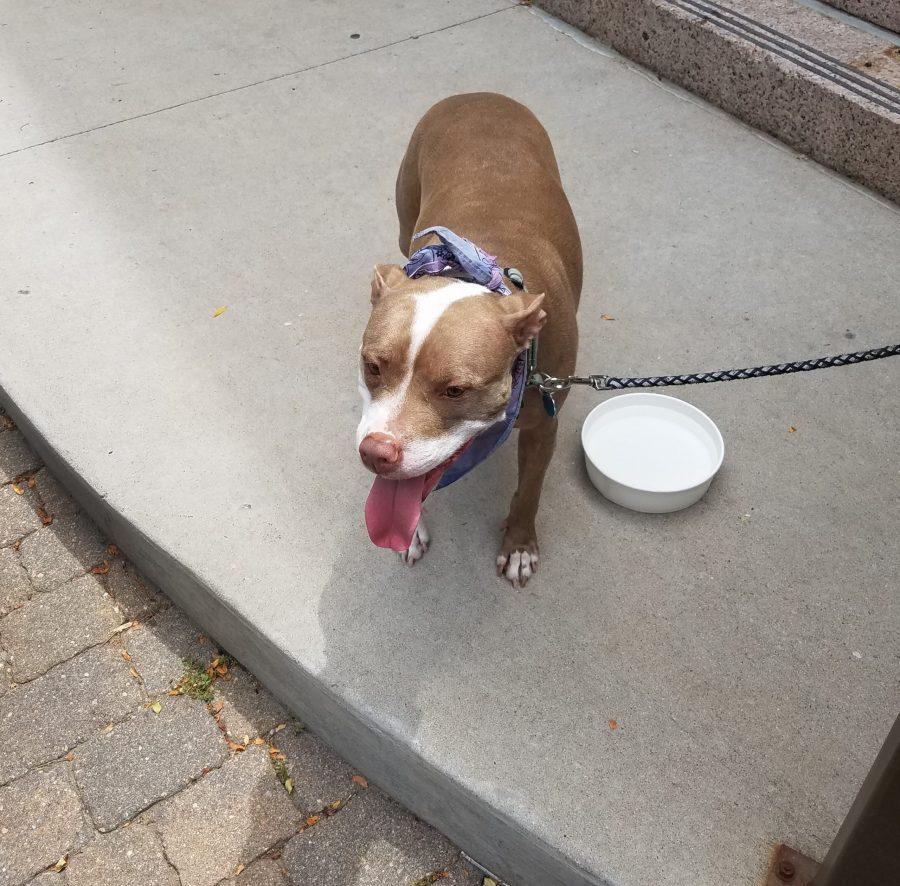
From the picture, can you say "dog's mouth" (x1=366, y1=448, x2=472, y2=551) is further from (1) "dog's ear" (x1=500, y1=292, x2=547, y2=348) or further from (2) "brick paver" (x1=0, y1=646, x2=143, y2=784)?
(2) "brick paver" (x1=0, y1=646, x2=143, y2=784)

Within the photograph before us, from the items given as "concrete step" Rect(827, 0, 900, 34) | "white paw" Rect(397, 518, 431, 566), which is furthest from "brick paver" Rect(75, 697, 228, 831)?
"concrete step" Rect(827, 0, 900, 34)

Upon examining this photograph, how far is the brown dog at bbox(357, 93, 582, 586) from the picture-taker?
222 cm

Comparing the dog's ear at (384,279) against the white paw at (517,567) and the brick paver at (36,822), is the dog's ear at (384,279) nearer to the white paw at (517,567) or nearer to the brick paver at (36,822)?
the white paw at (517,567)

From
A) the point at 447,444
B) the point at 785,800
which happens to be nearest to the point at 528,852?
the point at 785,800

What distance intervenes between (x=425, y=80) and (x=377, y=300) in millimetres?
3372

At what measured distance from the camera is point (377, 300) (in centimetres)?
245

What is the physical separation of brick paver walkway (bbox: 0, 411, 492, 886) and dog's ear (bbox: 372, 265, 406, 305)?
150 centimetres

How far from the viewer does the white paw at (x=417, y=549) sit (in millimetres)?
2965

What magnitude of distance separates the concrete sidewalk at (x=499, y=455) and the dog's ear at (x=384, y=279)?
0.39 metres

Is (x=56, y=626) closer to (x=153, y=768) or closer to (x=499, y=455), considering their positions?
(x=153, y=768)

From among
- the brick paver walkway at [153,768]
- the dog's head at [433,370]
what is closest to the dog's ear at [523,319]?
the dog's head at [433,370]

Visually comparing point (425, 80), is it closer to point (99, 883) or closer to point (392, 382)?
point (392, 382)

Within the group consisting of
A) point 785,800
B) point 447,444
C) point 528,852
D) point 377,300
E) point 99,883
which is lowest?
point 99,883

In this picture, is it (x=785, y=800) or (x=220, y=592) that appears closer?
(x=785, y=800)
